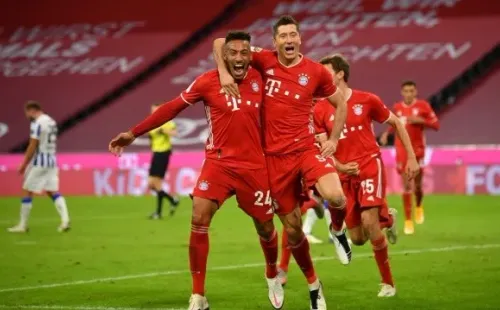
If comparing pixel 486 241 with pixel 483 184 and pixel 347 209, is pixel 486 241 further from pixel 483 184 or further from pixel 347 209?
pixel 483 184

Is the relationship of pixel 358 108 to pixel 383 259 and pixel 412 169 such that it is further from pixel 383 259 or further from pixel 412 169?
pixel 383 259

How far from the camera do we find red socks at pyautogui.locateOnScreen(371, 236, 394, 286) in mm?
9859

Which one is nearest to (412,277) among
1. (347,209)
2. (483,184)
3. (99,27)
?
(347,209)

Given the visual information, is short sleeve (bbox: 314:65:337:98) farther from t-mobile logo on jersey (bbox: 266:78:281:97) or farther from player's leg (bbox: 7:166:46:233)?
player's leg (bbox: 7:166:46:233)

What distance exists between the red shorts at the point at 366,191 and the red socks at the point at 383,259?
0.46 metres

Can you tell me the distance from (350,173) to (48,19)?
24.8 m

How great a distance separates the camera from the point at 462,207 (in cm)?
2164

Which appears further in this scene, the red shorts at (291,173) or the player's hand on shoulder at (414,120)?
the player's hand on shoulder at (414,120)

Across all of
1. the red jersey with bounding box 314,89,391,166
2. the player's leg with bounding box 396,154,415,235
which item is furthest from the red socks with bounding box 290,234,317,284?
the player's leg with bounding box 396,154,415,235

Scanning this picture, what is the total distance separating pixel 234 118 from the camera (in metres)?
8.90

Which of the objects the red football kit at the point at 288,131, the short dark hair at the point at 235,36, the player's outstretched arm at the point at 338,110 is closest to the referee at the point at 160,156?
the player's outstretched arm at the point at 338,110

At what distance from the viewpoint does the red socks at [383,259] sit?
986cm

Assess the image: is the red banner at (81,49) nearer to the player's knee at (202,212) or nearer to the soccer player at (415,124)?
the soccer player at (415,124)

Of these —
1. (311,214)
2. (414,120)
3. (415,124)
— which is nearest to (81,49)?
(415,124)
